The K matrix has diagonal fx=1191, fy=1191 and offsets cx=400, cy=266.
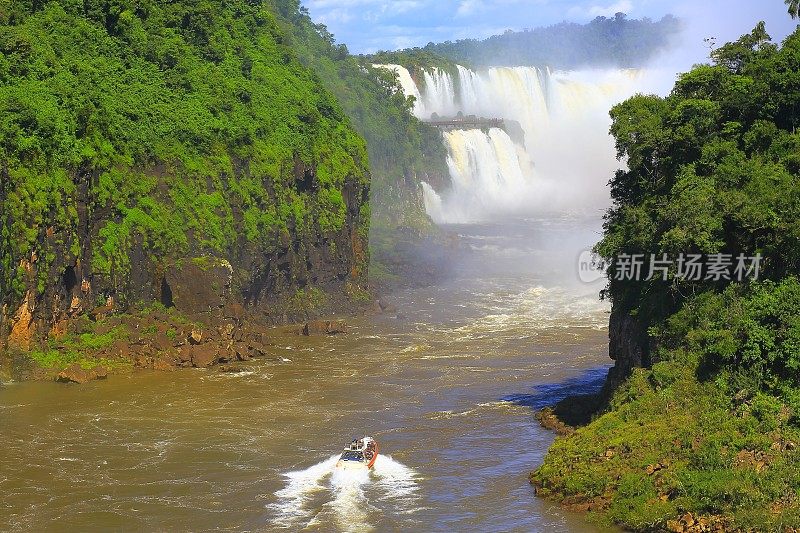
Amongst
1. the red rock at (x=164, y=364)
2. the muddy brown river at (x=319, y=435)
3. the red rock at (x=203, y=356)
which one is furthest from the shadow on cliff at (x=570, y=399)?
the red rock at (x=164, y=364)

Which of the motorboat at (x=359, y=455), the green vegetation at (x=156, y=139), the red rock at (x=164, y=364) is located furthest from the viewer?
the green vegetation at (x=156, y=139)

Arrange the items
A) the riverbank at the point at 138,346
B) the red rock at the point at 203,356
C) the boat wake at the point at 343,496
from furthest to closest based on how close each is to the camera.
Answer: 1. the red rock at the point at 203,356
2. the riverbank at the point at 138,346
3. the boat wake at the point at 343,496

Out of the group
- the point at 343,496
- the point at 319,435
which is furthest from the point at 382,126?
the point at 343,496

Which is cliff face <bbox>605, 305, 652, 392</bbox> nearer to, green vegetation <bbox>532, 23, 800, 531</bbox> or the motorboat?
green vegetation <bbox>532, 23, 800, 531</bbox>

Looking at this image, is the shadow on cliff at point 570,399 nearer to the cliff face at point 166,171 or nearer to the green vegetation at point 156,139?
the cliff face at point 166,171

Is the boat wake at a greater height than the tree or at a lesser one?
lesser

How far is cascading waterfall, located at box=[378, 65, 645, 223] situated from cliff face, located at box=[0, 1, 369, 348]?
35.5 meters

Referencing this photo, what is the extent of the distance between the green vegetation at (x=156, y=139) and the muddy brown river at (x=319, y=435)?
7.60 m

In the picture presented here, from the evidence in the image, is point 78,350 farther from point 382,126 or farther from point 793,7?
point 382,126

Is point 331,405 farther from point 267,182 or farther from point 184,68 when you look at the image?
point 184,68

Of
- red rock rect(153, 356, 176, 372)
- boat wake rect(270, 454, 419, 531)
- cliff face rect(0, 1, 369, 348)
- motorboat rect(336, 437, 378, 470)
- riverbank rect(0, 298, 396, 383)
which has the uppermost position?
cliff face rect(0, 1, 369, 348)

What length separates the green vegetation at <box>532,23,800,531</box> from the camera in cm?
3172

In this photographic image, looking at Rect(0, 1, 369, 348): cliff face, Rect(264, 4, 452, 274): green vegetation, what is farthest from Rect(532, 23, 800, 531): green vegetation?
Rect(264, 4, 452, 274): green vegetation

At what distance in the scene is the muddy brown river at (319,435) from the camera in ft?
112
